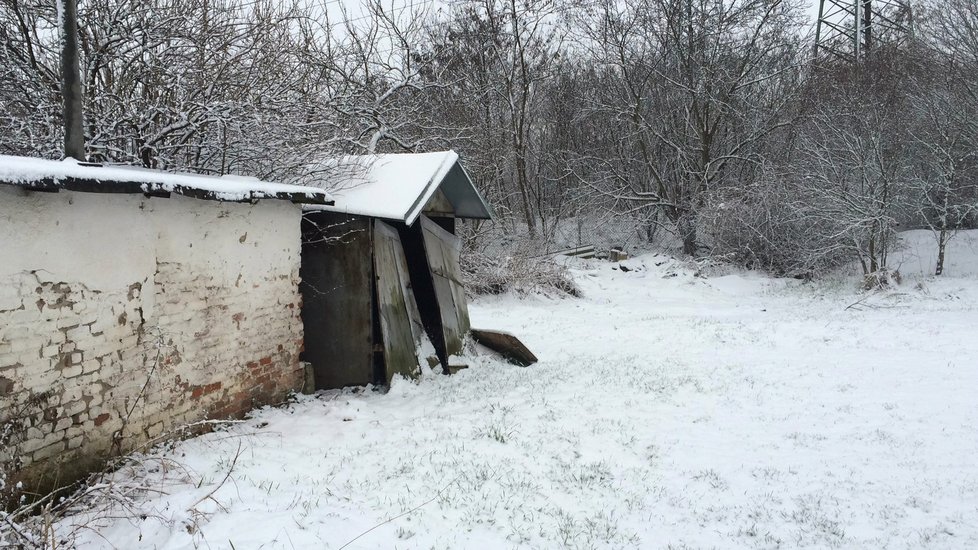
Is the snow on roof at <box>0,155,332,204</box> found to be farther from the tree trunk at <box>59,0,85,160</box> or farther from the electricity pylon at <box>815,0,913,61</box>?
the electricity pylon at <box>815,0,913,61</box>

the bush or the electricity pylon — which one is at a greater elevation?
the electricity pylon

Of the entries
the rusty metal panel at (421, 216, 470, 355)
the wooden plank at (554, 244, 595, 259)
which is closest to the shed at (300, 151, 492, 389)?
the rusty metal panel at (421, 216, 470, 355)

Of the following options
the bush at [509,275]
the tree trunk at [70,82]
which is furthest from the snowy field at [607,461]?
the bush at [509,275]

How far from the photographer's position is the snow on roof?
3.41 m

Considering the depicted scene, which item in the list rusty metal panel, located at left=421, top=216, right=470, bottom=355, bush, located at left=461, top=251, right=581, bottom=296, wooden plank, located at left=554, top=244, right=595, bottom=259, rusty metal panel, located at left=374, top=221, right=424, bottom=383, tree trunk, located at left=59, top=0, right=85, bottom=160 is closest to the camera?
tree trunk, located at left=59, top=0, right=85, bottom=160

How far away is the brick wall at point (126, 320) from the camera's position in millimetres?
3674

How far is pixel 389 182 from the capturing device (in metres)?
7.50

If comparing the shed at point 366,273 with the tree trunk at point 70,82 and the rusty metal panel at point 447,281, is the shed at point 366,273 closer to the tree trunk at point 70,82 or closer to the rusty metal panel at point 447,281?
the rusty metal panel at point 447,281

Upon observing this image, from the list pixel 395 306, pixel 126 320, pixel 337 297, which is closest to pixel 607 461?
pixel 395 306

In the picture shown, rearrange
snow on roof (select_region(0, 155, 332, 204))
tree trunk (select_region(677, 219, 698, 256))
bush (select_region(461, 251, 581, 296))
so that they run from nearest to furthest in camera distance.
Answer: snow on roof (select_region(0, 155, 332, 204)) → bush (select_region(461, 251, 581, 296)) → tree trunk (select_region(677, 219, 698, 256))

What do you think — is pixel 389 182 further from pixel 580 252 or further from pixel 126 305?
pixel 580 252

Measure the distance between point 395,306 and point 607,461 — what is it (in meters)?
3.35

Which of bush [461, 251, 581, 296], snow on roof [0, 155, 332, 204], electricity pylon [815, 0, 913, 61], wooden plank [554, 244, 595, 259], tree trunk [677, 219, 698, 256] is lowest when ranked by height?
bush [461, 251, 581, 296]

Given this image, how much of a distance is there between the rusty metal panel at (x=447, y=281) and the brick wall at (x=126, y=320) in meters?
2.54
